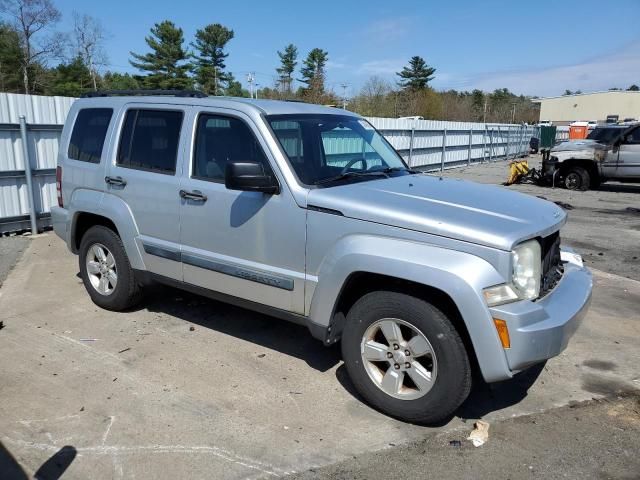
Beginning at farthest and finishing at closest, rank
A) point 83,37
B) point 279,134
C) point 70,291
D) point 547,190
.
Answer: point 83,37 → point 547,190 → point 70,291 → point 279,134

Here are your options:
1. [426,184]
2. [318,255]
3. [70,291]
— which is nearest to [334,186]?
[318,255]

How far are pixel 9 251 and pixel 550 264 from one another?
22.9 feet

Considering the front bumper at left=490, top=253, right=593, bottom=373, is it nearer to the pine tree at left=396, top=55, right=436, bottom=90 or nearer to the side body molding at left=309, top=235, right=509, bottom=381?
the side body molding at left=309, top=235, right=509, bottom=381

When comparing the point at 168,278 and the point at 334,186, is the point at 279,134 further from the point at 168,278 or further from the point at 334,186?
the point at 168,278

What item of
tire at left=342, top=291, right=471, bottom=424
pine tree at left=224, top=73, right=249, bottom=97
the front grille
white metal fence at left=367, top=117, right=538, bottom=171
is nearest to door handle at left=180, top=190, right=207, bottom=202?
tire at left=342, top=291, right=471, bottom=424

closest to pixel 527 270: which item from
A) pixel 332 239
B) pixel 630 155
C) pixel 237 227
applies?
pixel 332 239

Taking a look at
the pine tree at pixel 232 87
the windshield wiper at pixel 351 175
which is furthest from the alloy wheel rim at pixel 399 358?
the pine tree at pixel 232 87

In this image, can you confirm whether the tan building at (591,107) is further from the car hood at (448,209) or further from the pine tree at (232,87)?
the car hood at (448,209)

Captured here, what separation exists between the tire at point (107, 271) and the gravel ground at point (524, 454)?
282cm

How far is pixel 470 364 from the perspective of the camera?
3.07 metres

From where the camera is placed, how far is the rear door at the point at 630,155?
1426cm

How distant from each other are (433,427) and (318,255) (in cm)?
132

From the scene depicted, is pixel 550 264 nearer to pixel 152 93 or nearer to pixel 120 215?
pixel 120 215

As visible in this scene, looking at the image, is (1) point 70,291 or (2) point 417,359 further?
(1) point 70,291
